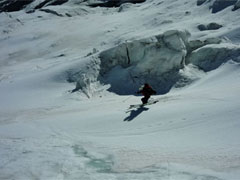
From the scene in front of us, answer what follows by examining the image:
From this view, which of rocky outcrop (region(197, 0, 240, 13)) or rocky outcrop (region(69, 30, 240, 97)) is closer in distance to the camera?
rocky outcrop (region(69, 30, 240, 97))

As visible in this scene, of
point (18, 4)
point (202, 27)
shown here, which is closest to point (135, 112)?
point (202, 27)

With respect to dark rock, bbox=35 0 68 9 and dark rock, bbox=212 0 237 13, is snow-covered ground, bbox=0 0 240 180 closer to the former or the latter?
dark rock, bbox=212 0 237 13

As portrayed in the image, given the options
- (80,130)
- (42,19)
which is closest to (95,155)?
(80,130)

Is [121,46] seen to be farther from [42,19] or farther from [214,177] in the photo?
[42,19]

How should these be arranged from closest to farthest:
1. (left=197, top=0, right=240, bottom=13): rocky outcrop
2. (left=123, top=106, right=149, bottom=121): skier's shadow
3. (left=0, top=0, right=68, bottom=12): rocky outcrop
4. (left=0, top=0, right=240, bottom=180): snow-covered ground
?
(left=0, top=0, right=240, bottom=180): snow-covered ground < (left=123, top=106, right=149, bottom=121): skier's shadow < (left=197, top=0, right=240, bottom=13): rocky outcrop < (left=0, top=0, right=68, bottom=12): rocky outcrop

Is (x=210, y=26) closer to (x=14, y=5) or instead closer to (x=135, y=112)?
(x=135, y=112)

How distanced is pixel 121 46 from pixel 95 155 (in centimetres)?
930

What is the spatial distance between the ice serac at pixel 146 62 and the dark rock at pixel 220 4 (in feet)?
28.2

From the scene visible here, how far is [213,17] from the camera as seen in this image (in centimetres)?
2055

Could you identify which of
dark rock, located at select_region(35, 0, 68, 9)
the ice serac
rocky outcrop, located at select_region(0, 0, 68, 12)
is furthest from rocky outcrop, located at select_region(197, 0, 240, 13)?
rocky outcrop, located at select_region(0, 0, 68, 12)

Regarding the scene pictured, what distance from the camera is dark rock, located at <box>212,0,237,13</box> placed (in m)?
21.6

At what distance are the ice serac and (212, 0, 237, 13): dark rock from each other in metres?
8.59

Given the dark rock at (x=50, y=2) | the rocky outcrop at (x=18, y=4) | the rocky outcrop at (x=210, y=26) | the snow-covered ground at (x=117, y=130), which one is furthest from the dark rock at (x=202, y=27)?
the rocky outcrop at (x=18, y=4)

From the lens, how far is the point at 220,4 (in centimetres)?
2200
